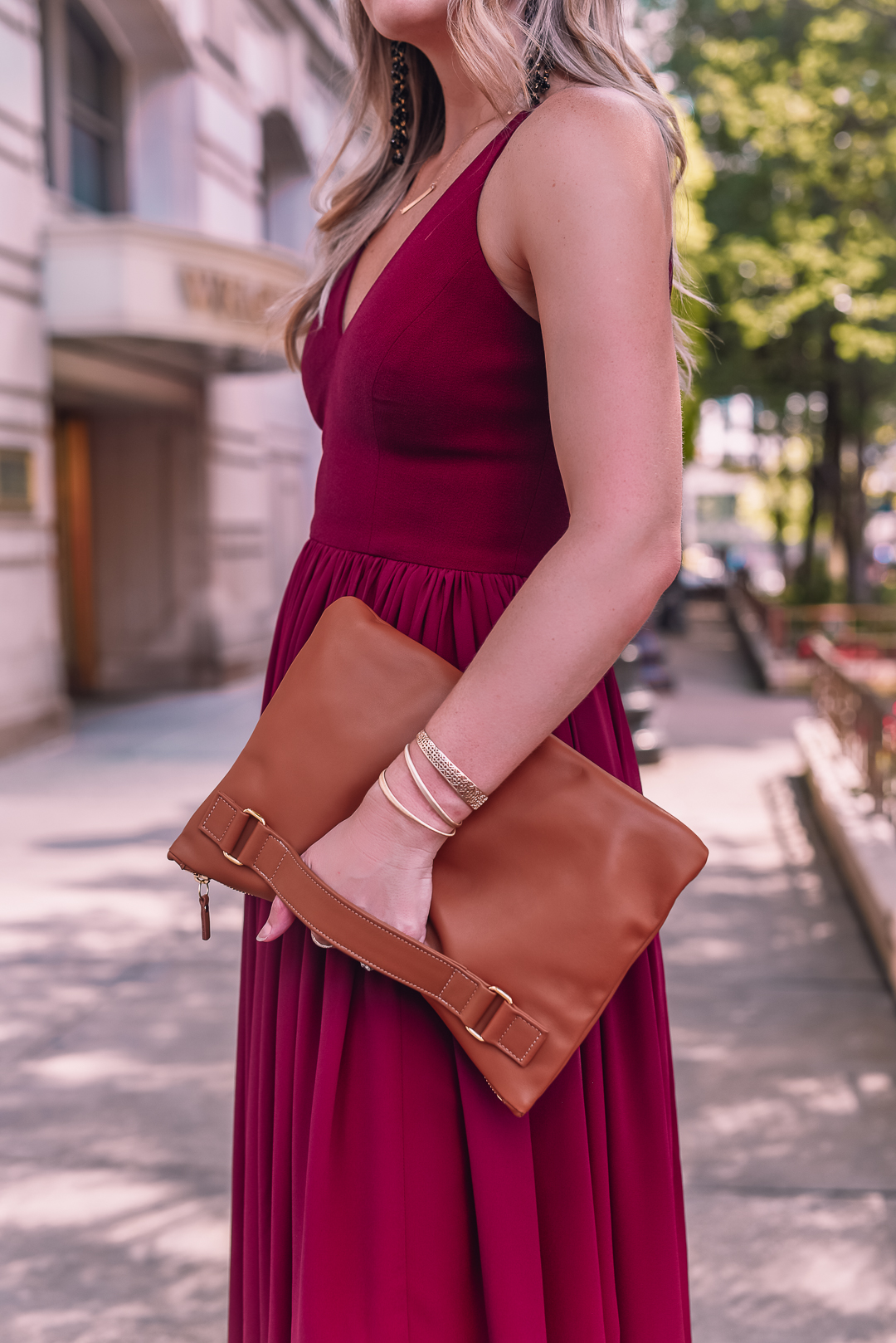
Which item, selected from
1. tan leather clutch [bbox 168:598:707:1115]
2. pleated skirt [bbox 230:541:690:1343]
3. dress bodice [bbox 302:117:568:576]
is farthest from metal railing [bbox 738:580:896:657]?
tan leather clutch [bbox 168:598:707:1115]

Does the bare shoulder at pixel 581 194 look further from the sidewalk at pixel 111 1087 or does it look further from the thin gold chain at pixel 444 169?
the sidewalk at pixel 111 1087

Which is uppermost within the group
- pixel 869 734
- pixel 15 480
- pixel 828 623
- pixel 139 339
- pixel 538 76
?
pixel 139 339

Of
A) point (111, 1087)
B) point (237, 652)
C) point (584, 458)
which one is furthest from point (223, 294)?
point (584, 458)

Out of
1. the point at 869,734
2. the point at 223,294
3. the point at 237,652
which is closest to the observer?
the point at 869,734

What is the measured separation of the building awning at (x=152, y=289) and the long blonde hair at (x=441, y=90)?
8.58 m

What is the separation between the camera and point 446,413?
1.28 meters

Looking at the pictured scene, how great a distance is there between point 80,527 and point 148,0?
574cm

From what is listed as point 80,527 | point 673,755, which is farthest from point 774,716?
point 80,527

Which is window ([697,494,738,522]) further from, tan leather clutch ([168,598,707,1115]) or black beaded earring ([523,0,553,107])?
tan leather clutch ([168,598,707,1115])

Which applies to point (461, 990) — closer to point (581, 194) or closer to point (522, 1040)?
point (522, 1040)

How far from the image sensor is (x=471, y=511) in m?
1.35

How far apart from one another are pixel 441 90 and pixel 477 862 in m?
1.13

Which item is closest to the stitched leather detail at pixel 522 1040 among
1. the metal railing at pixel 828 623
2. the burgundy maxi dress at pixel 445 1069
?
the burgundy maxi dress at pixel 445 1069

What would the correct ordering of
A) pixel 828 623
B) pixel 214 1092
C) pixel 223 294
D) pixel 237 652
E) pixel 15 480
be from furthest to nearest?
pixel 828 623, pixel 237 652, pixel 223 294, pixel 15 480, pixel 214 1092
